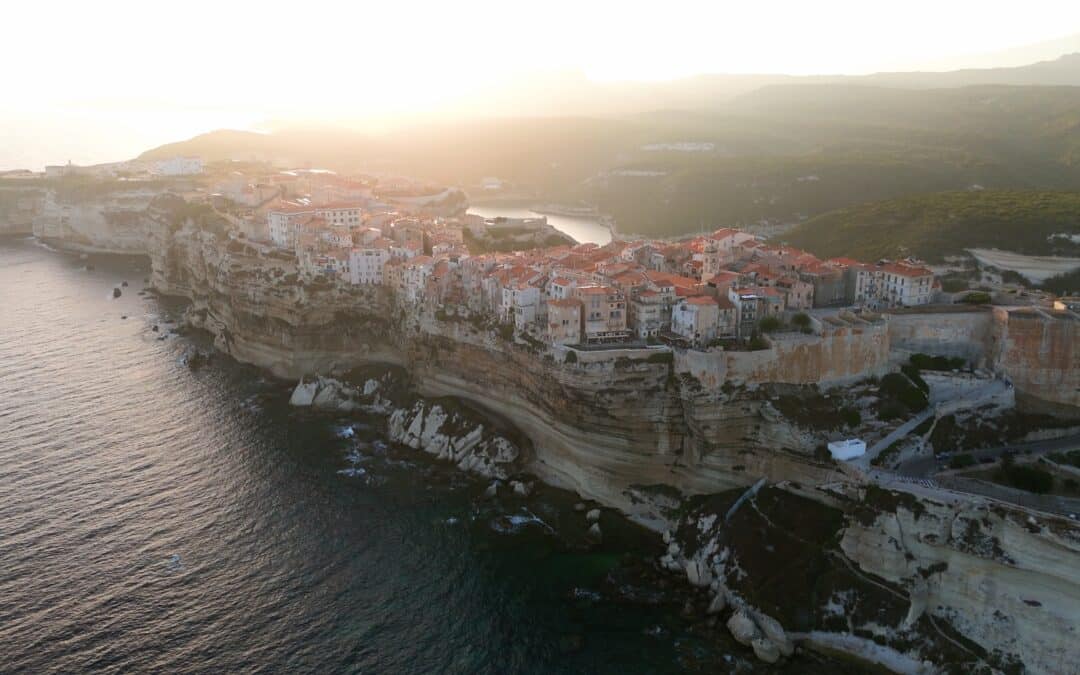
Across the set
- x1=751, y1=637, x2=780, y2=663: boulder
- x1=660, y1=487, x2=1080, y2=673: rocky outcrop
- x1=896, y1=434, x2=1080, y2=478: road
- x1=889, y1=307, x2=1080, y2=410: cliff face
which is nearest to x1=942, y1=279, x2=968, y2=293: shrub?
x1=889, y1=307, x2=1080, y2=410: cliff face

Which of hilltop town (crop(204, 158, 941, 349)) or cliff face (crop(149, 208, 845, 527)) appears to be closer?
cliff face (crop(149, 208, 845, 527))

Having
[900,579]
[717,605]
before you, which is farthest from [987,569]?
[717,605]

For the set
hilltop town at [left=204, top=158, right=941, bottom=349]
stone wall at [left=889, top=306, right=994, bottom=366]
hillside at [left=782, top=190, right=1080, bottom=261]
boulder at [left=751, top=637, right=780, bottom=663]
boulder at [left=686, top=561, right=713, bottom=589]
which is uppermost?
hilltop town at [left=204, top=158, right=941, bottom=349]

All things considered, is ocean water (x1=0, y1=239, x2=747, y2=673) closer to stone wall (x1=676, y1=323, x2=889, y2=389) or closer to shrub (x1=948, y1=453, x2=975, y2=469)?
stone wall (x1=676, y1=323, x2=889, y2=389)

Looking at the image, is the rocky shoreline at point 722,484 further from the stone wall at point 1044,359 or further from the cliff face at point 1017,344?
the stone wall at point 1044,359

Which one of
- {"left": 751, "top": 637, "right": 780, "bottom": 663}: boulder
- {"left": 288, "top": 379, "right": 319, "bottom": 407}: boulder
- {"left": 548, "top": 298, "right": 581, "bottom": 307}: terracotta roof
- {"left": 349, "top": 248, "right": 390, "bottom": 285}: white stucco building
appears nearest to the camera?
{"left": 751, "top": 637, "right": 780, "bottom": 663}: boulder

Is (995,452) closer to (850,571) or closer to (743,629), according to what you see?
(850,571)
